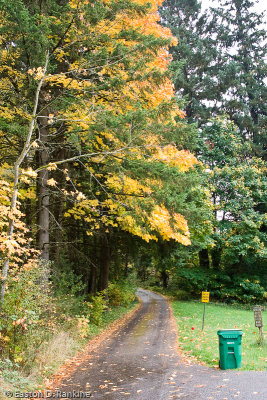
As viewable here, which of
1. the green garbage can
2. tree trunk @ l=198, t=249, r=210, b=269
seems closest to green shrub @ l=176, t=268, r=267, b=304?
tree trunk @ l=198, t=249, r=210, b=269

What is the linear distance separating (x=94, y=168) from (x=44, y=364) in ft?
22.4

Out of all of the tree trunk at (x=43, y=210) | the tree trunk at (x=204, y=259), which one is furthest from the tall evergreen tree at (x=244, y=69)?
the tree trunk at (x=43, y=210)

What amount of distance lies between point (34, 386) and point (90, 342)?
5.21 metres

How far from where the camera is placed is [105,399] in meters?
5.58

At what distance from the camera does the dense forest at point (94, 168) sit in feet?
25.2

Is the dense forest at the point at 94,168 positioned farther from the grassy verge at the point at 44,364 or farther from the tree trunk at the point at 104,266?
the grassy verge at the point at 44,364

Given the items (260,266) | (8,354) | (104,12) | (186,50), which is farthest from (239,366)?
(186,50)

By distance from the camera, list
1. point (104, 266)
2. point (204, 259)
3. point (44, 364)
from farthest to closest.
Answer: point (204, 259) < point (104, 266) < point (44, 364)

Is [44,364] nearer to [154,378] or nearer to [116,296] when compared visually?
[154,378]

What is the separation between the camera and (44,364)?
23.6ft

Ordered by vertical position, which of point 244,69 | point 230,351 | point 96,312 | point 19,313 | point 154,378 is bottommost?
point 96,312

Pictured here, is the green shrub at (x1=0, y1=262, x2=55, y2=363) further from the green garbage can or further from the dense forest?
the green garbage can

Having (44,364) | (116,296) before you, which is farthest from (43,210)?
(116,296)

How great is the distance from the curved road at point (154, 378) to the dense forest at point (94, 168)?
1390 millimetres
